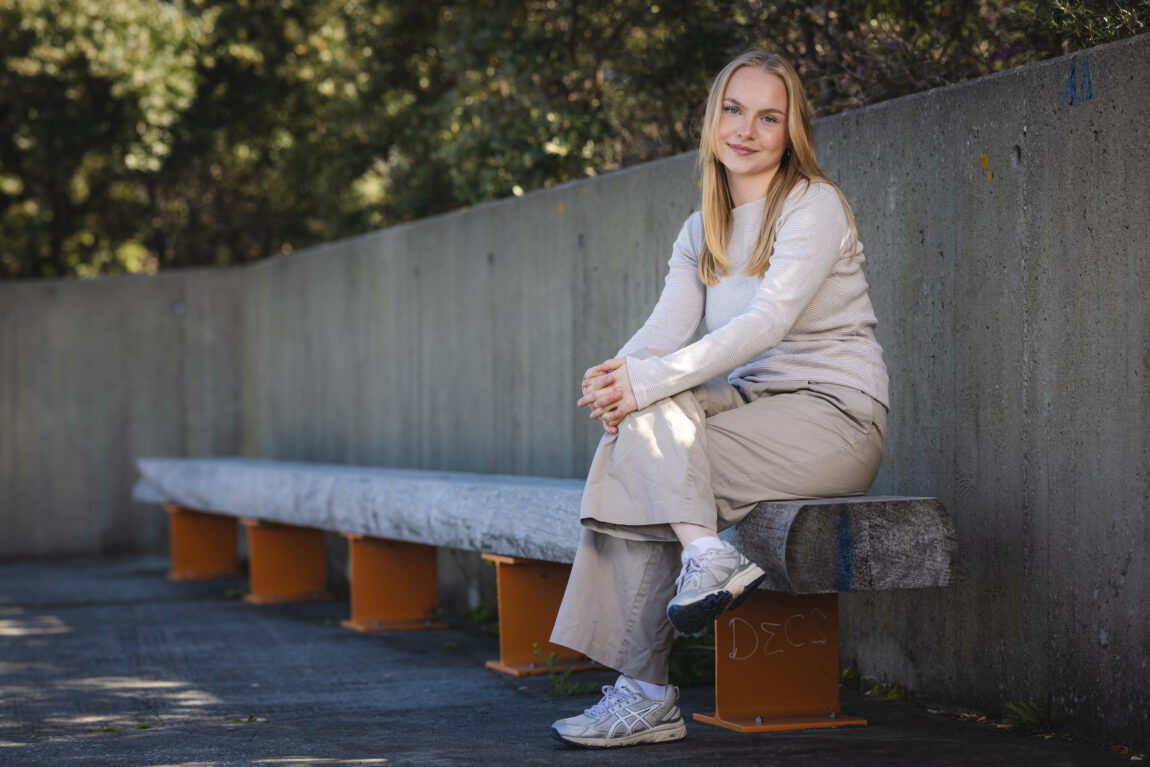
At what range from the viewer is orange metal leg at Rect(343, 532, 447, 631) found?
18.7ft

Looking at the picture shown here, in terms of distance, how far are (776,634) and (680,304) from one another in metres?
0.89

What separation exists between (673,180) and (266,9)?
6.86m

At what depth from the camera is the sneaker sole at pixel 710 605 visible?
285 cm

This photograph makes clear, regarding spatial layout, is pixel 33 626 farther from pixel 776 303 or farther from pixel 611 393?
pixel 776 303

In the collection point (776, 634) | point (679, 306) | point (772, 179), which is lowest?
point (776, 634)

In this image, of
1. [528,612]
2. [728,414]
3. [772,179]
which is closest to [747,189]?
[772,179]

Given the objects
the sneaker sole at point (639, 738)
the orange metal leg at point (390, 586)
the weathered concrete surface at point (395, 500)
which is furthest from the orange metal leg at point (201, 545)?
the sneaker sole at point (639, 738)

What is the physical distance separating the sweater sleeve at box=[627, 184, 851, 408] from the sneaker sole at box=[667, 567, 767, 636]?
46 cm

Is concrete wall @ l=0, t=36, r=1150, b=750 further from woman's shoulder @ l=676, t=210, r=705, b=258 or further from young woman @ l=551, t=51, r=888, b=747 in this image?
woman's shoulder @ l=676, t=210, r=705, b=258

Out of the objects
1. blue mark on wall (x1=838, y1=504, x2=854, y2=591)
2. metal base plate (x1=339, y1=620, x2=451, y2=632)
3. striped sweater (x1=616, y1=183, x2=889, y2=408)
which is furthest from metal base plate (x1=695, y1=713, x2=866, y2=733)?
metal base plate (x1=339, y1=620, x2=451, y2=632)

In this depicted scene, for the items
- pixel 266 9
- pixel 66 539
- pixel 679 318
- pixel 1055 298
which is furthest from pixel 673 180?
pixel 266 9

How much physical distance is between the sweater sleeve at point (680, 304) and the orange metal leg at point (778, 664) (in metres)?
0.70

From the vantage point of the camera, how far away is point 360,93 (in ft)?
31.2

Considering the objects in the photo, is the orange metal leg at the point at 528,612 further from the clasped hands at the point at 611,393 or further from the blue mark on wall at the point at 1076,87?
the blue mark on wall at the point at 1076,87
